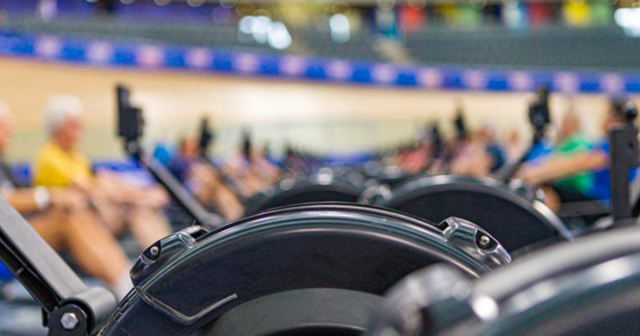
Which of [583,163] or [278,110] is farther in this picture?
[278,110]

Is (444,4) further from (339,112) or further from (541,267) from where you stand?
→ (541,267)

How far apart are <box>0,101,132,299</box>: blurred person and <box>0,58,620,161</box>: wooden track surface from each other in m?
5.51

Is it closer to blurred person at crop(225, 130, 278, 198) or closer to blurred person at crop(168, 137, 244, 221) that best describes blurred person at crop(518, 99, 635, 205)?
blurred person at crop(168, 137, 244, 221)

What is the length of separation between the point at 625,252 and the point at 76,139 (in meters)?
3.34

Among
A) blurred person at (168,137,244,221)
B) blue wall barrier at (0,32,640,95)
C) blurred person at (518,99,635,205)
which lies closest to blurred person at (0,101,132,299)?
blurred person at (518,99,635,205)

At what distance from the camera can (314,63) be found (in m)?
13.0

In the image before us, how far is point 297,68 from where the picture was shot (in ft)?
41.6

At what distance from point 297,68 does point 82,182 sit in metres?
9.77

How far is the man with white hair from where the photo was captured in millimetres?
3158

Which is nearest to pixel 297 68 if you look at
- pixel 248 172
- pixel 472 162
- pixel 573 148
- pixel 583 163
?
pixel 248 172

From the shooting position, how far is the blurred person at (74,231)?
262 cm

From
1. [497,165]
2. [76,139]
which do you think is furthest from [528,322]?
[497,165]

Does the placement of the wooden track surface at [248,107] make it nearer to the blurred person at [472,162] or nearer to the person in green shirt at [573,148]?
the blurred person at [472,162]

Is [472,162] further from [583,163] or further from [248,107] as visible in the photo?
[248,107]
